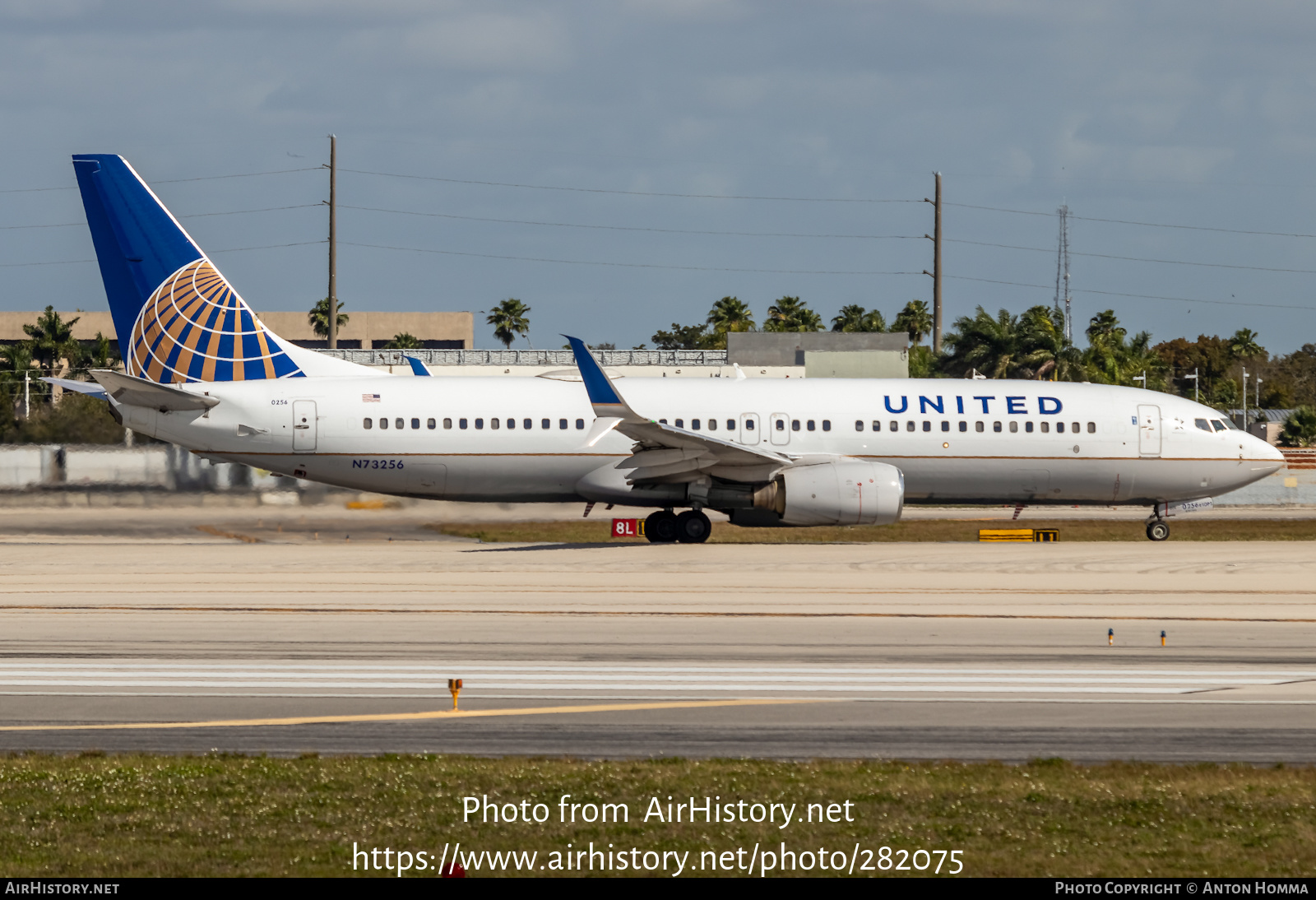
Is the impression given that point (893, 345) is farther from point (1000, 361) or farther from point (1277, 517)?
point (1277, 517)

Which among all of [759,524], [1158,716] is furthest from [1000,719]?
[759,524]

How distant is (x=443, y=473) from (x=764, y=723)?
19334 millimetres

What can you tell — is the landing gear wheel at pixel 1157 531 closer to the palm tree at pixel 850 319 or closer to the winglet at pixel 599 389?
the winglet at pixel 599 389

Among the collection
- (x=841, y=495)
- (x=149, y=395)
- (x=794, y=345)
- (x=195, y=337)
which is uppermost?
(x=794, y=345)

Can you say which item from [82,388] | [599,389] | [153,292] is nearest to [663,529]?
[599,389]

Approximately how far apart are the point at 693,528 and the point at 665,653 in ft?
48.3

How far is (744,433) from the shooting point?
30891mm

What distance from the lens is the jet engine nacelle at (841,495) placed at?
2825 centimetres

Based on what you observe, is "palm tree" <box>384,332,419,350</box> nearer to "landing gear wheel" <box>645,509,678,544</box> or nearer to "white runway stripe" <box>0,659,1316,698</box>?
"landing gear wheel" <box>645,509,678,544</box>

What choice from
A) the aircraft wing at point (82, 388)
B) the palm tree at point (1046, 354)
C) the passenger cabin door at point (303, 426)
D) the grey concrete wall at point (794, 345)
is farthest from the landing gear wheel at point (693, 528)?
the palm tree at point (1046, 354)

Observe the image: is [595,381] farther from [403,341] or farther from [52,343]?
[403,341]

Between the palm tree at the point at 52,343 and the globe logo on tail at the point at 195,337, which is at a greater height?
the palm tree at the point at 52,343

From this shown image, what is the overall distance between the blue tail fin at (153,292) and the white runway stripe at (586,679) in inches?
643

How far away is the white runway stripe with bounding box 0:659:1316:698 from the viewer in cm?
1341
